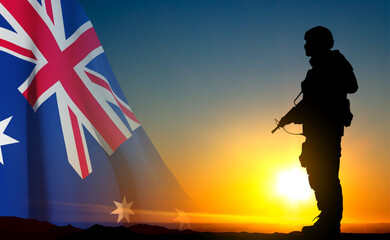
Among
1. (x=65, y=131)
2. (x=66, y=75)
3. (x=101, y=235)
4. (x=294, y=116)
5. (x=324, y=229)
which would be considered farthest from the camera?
(x=66, y=75)

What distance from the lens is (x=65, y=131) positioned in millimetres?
7934

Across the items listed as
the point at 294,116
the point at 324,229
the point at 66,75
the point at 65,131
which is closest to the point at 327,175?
the point at 324,229

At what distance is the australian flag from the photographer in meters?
6.94

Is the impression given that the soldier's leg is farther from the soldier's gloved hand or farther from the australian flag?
the australian flag

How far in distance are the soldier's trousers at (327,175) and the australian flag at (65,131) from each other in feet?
15.9

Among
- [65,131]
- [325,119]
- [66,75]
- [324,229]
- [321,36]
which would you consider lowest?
[324,229]

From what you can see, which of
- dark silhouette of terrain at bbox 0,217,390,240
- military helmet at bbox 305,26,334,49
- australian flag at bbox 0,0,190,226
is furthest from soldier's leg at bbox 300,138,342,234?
australian flag at bbox 0,0,190,226

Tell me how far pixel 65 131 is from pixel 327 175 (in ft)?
18.2

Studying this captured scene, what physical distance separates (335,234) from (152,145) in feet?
21.8

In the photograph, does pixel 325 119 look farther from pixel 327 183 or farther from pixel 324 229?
pixel 324 229

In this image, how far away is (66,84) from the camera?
840 cm

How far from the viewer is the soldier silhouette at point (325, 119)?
423 centimetres

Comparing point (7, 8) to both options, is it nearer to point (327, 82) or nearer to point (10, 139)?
point (10, 139)

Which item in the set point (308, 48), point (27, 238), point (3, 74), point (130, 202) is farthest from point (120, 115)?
point (308, 48)
